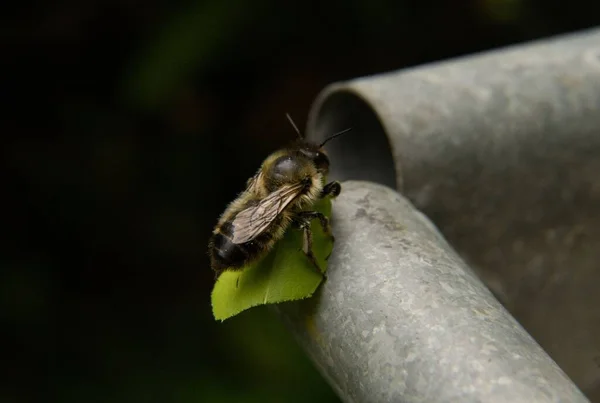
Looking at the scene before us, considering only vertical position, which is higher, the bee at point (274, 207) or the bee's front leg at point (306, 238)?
the bee at point (274, 207)

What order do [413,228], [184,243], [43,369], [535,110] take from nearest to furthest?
[413,228], [535,110], [43,369], [184,243]

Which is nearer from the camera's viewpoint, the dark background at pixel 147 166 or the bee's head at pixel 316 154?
the bee's head at pixel 316 154

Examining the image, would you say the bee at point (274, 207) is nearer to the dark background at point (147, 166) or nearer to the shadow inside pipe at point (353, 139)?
the shadow inside pipe at point (353, 139)

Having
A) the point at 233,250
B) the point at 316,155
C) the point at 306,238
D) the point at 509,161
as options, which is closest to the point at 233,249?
the point at 233,250

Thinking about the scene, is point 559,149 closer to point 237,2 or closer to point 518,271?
point 518,271

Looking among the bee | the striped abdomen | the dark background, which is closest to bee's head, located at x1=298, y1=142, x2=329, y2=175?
the bee

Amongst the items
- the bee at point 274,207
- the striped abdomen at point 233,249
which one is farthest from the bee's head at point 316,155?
the striped abdomen at point 233,249

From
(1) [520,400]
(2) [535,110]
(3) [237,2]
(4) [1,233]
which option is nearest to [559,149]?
(2) [535,110]

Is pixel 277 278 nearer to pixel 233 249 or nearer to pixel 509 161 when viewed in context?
pixel 233 249
